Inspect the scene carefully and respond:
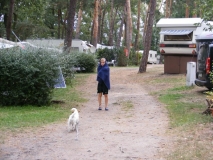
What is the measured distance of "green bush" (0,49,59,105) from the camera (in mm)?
11398

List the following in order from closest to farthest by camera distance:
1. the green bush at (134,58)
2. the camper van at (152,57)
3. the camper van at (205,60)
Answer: the camper van at (205,60)
the green bush at (134,58)
the camper van at (152,57)

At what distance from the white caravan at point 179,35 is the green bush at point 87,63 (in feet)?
25.1

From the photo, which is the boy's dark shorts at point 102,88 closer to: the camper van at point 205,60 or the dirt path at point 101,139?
the dirt path at point 101,139

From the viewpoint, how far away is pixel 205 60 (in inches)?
496

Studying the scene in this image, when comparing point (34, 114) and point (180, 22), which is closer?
point (34, 114)

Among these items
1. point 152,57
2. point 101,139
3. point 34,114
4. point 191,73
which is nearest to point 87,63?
point 191,73

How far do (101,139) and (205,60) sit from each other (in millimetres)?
6419

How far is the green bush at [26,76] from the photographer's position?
11.4m

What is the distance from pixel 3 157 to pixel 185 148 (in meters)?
3.03

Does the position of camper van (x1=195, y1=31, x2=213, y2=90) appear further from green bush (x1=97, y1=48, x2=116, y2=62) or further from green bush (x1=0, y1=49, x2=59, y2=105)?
green bush (x1=97, y1=48, x2=116, y2=62)

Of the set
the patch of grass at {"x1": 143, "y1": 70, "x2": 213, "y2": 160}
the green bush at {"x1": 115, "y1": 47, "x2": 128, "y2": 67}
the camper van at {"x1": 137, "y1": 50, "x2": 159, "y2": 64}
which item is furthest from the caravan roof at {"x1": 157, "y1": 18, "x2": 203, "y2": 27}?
the camper van at {"x1": 137, "y1": 50, "x2": 159, "y2": 64}

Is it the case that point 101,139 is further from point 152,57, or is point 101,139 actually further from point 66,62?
point 152,57

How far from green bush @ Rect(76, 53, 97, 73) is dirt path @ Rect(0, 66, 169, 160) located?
51.6 feet

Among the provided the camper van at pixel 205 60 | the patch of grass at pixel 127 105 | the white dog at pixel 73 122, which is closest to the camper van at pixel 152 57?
the camper van at pixel 205 60
